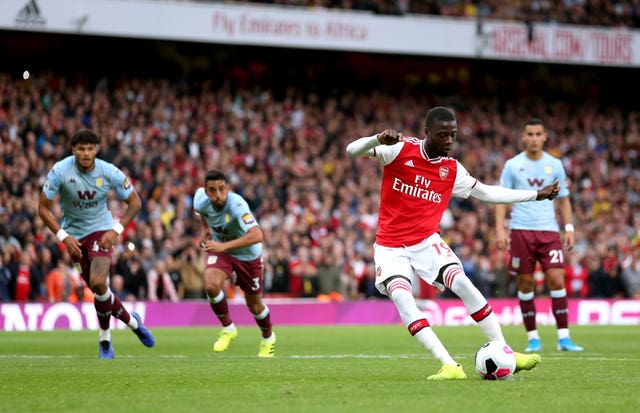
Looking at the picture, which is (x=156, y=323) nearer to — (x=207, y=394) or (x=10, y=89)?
(x=10, y=89)

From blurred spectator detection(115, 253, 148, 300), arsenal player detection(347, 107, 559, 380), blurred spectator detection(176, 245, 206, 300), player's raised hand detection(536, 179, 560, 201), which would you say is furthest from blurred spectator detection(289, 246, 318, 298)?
player's raised hand detection(536, 179, 560, 201)

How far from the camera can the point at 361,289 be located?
28.1m

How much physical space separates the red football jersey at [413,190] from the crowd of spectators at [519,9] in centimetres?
2489

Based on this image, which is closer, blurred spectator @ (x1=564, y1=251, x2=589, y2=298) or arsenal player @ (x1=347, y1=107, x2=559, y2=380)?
arsenal player @ (x1=347, y1=107, x2=559, y2=380)

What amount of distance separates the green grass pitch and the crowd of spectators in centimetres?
2080

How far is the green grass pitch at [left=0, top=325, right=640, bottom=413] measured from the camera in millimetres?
7930

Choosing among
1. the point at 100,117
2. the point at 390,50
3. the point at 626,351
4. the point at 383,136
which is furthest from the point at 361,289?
the point at 383,136

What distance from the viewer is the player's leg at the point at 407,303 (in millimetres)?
9680

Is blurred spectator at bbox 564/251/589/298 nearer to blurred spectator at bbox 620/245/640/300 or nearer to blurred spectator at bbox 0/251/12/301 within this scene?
blurred spectator at bbox 620/245/640/300

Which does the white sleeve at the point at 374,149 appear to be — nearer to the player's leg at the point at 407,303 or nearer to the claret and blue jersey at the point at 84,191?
the player's leg at the point at 407,303

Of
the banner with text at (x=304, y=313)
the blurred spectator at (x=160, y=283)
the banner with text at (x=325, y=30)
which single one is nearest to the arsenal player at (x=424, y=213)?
the banner with text at (x=304, y=313)

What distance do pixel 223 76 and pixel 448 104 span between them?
8112mm

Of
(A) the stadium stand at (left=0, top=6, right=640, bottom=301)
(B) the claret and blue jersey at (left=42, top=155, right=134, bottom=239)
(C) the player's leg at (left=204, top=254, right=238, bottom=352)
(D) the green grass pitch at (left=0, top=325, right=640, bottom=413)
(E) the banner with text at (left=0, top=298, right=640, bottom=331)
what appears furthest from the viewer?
(A) the stadium stand at (left=0, top=6, right=640, bottom=301)

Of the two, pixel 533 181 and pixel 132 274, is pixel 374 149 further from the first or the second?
pixel 132 274
